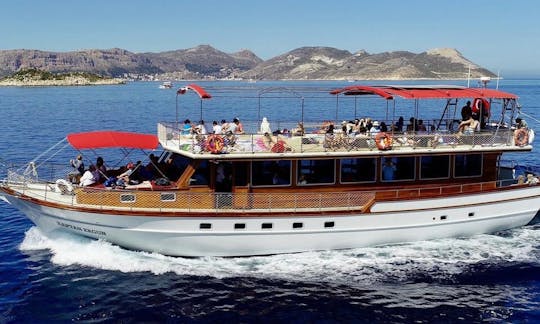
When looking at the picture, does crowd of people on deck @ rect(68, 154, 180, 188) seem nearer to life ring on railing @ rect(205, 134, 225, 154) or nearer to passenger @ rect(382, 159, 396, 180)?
life ring on railing @ rect(205, 134, 225, 154)

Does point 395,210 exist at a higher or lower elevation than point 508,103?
lower

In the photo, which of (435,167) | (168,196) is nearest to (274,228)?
(168,196)

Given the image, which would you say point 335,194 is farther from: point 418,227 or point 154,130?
point 154,130

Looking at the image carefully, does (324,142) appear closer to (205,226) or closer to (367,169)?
(367,169)

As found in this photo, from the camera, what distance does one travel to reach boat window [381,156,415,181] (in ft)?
61.9

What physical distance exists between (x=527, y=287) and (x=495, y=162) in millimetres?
5322

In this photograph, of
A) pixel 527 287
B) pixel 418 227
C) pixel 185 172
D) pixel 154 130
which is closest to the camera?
pixel 527 287

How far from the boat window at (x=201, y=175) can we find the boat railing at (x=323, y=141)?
72cm

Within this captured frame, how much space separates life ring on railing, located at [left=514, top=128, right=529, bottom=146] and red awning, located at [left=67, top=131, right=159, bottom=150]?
13226 mm

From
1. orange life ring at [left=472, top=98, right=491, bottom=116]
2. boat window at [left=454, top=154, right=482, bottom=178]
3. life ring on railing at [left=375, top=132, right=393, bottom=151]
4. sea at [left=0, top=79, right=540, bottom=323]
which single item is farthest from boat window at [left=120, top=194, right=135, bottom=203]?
orange life ring at [left=472, top=98, right=491, bottom=116]

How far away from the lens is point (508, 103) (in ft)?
67.5

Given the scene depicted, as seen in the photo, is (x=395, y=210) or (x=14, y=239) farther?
(x=14, y=239)

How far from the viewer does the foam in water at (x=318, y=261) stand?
1681 centimetres

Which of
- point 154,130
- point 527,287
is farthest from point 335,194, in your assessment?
point 154,130
